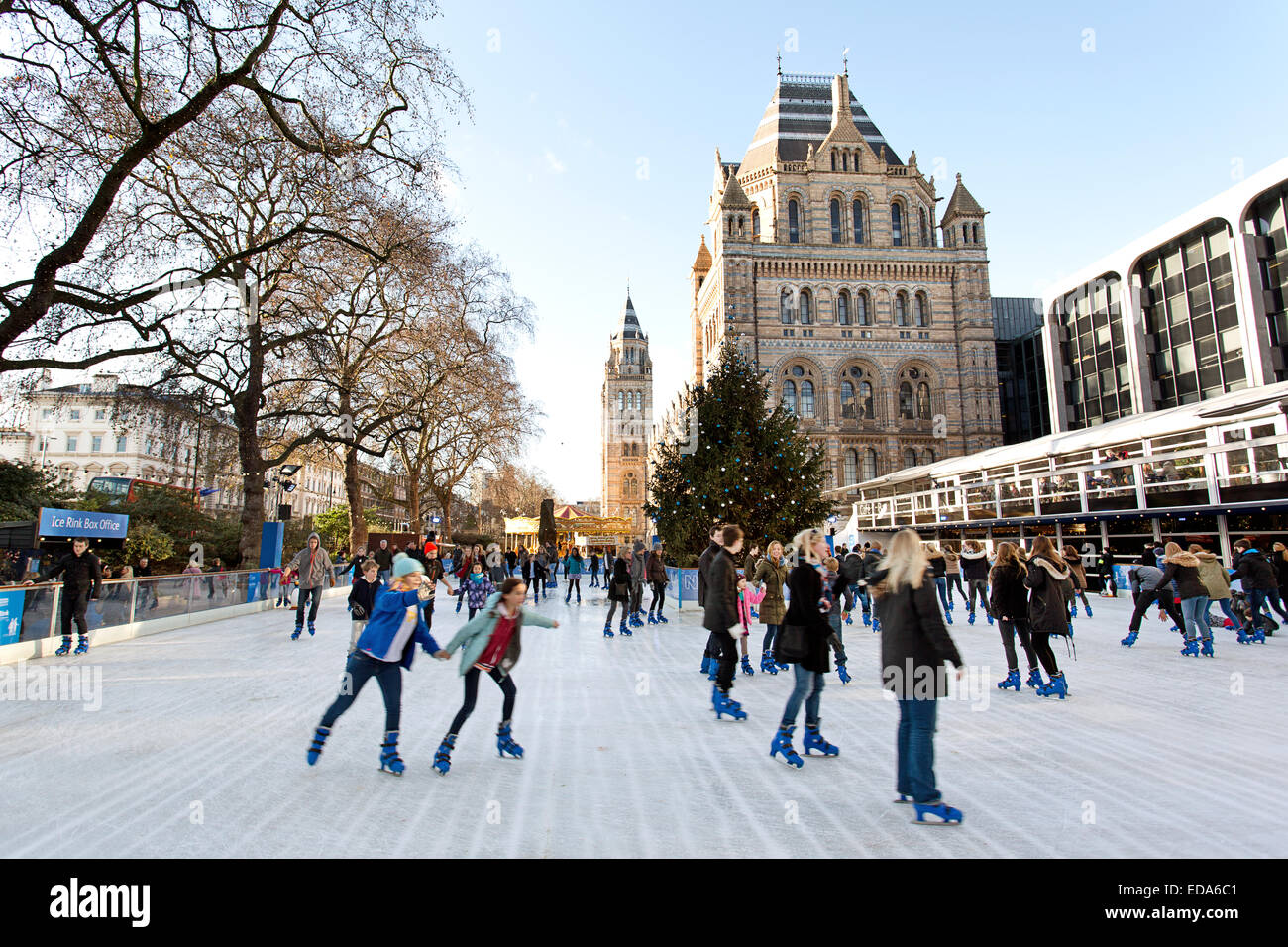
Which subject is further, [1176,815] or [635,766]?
[635,766]

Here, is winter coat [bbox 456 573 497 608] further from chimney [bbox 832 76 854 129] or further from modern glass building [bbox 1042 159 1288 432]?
chimney [bbox 832 76 854 129]

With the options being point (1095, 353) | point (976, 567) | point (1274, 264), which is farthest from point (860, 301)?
point (976, 567)

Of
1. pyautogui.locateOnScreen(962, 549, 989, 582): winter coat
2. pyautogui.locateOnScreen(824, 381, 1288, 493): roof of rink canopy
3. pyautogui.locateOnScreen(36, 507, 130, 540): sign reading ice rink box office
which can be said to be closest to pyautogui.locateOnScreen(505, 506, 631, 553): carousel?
pyautogui.locateOnScreen(36, 507, 130, 540): sign reading ice rink box office

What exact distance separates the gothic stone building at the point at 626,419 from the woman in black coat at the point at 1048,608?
8524 cm

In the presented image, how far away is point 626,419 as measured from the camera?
96938 millimetres

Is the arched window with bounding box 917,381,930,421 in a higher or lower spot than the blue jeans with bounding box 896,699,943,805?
higher

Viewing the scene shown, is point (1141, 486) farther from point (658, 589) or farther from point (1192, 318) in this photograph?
point (1192, 318)

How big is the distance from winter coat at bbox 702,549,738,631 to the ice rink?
2.89 ft

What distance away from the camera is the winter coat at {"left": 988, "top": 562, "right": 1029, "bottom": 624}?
22.4 ft

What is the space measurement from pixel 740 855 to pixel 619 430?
93.5m

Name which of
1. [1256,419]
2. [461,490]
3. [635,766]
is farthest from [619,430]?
[635,766]

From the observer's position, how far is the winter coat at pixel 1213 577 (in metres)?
8.92

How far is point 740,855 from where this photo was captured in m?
3.06
